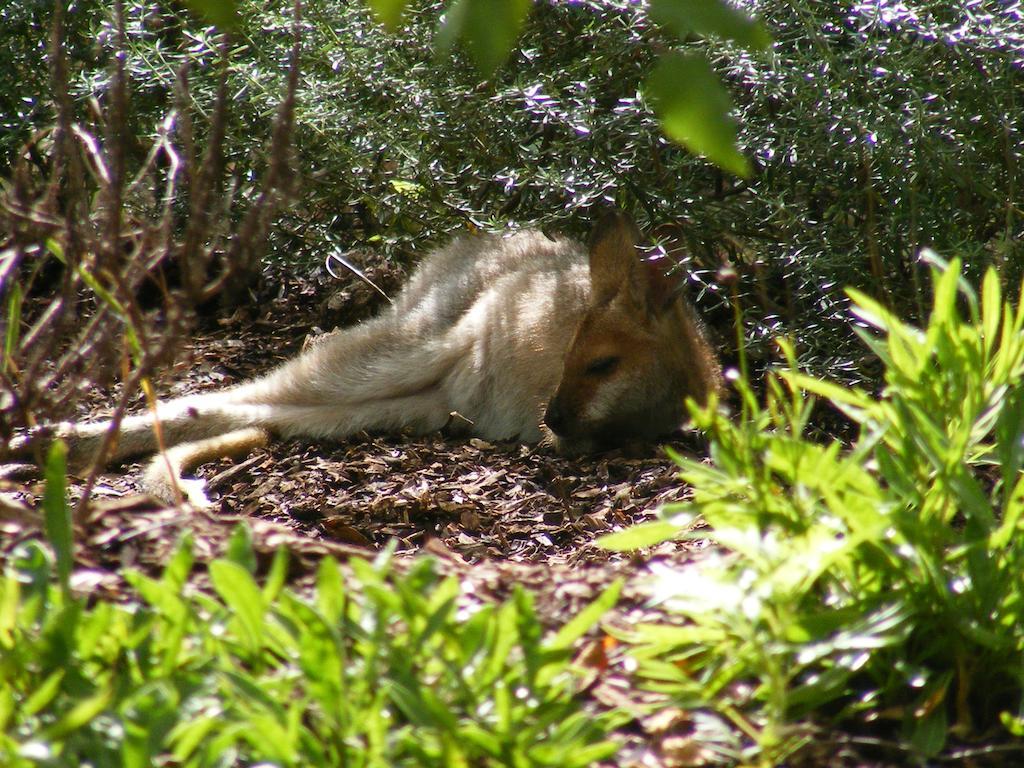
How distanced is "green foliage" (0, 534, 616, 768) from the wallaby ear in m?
3.79

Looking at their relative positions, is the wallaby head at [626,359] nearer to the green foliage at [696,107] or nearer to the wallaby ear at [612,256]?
the wallaby ear at [612,256]

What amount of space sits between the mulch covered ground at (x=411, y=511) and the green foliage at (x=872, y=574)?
0.64ft

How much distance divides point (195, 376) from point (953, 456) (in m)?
5.47

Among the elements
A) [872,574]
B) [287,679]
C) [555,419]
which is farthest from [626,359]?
[287,679]

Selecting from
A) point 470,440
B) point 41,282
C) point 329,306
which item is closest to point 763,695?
point 470,440

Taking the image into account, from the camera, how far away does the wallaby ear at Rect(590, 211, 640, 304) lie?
5.68m

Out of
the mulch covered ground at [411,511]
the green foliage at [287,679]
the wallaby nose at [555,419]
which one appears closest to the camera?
the green foliage at [287,679]

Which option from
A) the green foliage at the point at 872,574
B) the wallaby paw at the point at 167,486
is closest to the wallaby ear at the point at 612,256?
the wallaby paw at the point at 167,486

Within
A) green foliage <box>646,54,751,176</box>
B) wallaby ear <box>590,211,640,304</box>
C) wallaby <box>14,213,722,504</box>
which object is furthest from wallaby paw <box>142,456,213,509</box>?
green foliage <box>646,54,751,176</box>

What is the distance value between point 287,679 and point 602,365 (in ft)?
13.3

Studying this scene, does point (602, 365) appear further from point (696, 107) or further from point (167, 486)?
point (696, 107)

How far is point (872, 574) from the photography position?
2293 mm

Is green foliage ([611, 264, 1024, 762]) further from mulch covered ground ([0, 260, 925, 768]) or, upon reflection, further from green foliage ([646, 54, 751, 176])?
green foliage ([646, 54, 751, 176])

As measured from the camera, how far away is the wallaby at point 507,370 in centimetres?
586
